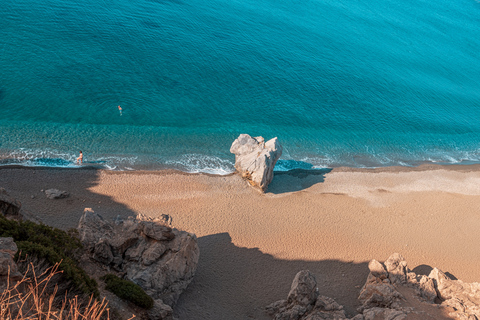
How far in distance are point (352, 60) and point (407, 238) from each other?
46.9 metres

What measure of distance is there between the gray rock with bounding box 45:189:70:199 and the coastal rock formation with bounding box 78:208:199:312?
6.78 meters

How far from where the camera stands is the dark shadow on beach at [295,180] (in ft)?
119

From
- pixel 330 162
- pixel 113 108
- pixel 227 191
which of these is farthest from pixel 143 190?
pixel 330 162

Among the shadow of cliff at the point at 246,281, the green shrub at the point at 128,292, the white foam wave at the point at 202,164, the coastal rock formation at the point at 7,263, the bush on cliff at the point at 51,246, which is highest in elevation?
the coastal rock formation at the point at 7,263

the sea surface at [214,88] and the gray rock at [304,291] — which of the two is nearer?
the gray rock at [304,291]

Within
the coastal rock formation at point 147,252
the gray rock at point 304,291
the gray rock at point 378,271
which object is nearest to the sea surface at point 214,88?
the coastal rock formation at point 147,252

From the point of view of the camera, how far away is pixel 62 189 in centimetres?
3005

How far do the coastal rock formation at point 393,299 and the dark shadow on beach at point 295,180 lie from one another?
13.2 metres

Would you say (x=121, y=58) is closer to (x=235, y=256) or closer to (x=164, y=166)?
(x=164, y=166)

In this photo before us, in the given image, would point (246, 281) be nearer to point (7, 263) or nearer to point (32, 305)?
point (7, 263)

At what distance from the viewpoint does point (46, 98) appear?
42.7 m

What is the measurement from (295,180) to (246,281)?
15546mm

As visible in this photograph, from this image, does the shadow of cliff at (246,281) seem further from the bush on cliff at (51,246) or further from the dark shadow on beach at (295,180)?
the dark shadow on beach at (295,180)

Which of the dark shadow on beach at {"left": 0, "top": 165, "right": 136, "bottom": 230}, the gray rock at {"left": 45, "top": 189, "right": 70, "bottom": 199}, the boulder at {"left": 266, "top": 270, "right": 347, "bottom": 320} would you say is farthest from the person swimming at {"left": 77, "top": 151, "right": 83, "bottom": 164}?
the boulder at {"left": 266, "top": 270, "right": 347, "bottom": 320}
